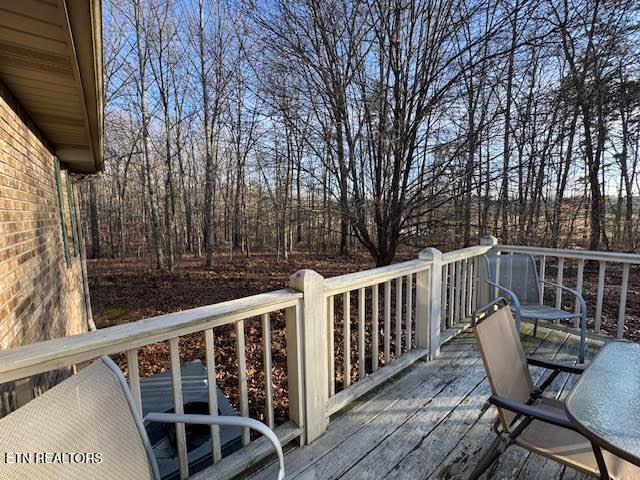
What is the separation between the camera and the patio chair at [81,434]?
862 millimetres

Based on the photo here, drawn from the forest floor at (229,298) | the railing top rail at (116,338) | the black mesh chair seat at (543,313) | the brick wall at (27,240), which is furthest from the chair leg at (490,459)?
the brick wall at (27,240)

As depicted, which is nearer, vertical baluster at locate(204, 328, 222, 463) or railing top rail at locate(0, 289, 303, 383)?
railing top rail at locate(0, 289, 303, 383)

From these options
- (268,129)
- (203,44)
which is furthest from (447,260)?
(203,44)

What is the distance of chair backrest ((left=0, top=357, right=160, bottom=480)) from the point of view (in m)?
0.86

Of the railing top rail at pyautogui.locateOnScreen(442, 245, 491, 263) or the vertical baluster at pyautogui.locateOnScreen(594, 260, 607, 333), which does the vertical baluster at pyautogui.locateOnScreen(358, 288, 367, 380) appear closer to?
the railing top rail at pyautogui.locateOnScreen(442, 245, 491, 263)

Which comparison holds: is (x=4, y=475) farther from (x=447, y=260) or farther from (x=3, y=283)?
(x=447, y=260)

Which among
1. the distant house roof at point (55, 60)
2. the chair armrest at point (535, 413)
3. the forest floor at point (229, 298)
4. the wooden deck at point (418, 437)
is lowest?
the forest floor at point (229, 298)

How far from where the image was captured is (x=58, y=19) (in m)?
1.44

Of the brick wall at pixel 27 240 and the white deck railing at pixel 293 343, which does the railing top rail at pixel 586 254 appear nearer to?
the white deck railing at pixel 293 343

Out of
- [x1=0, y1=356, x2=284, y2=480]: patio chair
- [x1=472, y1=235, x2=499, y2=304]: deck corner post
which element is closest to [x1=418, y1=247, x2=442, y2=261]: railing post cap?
[x1=472, y1=235, x2=499, y2=304]: deck corner post

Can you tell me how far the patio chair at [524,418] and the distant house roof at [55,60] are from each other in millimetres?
2470

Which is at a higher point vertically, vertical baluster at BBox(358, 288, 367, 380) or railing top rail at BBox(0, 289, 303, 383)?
railing top rail at BBox(0, 289, 303, 383)

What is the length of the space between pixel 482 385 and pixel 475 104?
13.3 ft

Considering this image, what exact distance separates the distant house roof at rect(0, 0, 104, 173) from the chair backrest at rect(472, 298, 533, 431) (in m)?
2.41
